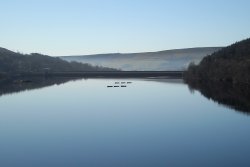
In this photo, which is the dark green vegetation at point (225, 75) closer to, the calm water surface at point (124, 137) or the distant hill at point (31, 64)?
the calm water surface at point (124, 137)

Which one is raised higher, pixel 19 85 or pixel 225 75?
pixel 225 75

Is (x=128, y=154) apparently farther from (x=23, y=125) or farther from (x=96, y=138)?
(x=23, y=125)

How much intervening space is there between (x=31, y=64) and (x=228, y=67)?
119 feet

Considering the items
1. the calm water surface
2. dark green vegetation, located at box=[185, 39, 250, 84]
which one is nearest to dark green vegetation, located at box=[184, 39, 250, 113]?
dark green vegetation, located at box=[185, 39, 250, 84]

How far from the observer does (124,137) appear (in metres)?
9.58

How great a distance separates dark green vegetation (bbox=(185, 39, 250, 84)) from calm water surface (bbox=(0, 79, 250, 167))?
1239 centimetres

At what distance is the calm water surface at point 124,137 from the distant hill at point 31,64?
39600mm

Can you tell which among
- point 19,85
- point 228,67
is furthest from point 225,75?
point 19,85

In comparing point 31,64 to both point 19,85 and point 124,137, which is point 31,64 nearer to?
point 19,85

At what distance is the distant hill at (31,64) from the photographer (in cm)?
5572

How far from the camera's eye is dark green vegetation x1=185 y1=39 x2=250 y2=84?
26828 mm

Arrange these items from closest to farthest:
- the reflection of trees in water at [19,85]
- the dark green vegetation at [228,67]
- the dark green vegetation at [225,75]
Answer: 1. the dark green vegetation at [225,75]
2. the reflection of trees in water at [19,85]
3. the dark green vegetation at [228,67]

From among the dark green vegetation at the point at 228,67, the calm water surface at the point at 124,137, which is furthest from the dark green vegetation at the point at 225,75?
the calm water surface at the point at 124,137

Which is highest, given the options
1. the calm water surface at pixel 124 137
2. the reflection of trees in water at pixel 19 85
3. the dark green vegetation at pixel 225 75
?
the dark green vegetation at pixel 225 75
